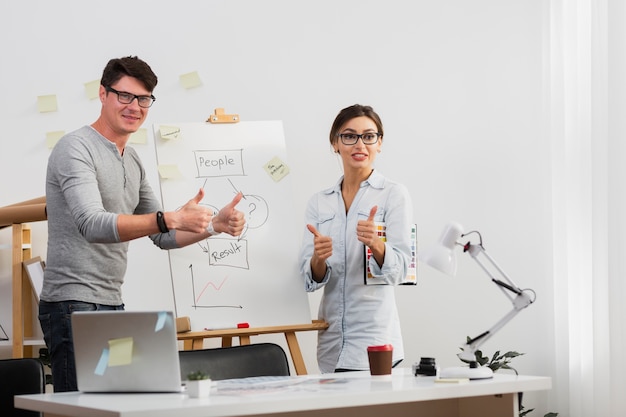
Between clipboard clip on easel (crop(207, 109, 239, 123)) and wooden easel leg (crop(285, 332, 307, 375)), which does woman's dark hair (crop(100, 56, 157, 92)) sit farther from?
wooden easel leg (crop(285, 332, 307, 375))

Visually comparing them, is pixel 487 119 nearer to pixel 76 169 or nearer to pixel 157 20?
pixel 157 20

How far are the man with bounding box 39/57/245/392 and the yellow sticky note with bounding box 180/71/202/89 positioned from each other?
1.32m

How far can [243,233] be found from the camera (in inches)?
141

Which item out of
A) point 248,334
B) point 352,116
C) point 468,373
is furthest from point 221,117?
point 468,373

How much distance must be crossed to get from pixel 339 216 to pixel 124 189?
0.97 m

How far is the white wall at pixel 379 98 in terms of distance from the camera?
3906 millimetres

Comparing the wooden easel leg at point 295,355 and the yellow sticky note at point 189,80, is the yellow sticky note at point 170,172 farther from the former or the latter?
the wooden easel leg at point 295,355

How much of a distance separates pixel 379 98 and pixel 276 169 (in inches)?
33.9

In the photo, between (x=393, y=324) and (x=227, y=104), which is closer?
(x=393, y=324)

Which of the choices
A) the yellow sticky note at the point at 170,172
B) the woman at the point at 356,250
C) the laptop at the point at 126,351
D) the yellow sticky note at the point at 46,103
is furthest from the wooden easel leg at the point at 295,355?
the laptop at the point at 126,351

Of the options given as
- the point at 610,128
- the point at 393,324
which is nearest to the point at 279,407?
the point at 393,324

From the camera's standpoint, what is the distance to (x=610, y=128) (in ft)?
12.7

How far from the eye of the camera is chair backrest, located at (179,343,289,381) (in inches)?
92.2

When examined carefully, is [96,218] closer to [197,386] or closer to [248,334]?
[197,386]
